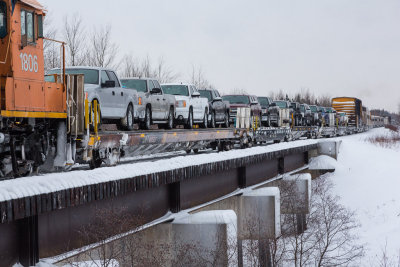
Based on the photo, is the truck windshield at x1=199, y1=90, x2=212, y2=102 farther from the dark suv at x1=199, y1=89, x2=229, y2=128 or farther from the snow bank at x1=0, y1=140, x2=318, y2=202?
the snow bank at x1=0, y1=140, x2=318, y2=202

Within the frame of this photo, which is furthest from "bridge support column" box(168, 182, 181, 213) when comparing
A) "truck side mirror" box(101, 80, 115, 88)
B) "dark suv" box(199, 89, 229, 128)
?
"dark suv" box(199, 89, 229, 128)

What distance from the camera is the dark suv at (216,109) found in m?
28.6

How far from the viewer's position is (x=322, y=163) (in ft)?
108

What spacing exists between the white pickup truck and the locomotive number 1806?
12.1 metres

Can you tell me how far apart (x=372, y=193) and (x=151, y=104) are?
14215 millimetres

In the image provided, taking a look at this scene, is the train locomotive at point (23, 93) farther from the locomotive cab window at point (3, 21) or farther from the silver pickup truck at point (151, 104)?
the silver pickup truck at point (151, 104)

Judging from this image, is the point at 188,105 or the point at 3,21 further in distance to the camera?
the point at 188,105

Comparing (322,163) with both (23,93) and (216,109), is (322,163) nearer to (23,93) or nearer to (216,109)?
(216,109)

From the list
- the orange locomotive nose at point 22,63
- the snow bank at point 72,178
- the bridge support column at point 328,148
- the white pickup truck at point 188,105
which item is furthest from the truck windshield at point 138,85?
the bridge support column at point 328,148

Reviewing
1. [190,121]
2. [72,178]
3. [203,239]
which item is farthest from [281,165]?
[72,178]

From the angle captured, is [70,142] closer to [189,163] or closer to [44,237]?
[189,163]

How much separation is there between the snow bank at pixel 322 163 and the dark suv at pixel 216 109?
493 cm

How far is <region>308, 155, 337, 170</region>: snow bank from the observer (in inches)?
1274

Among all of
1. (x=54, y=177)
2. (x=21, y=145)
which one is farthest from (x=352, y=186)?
(x=54, y=177)
